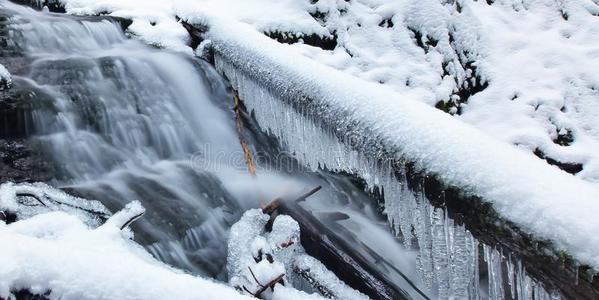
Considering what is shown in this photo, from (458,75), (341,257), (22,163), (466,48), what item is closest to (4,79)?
(22,163)

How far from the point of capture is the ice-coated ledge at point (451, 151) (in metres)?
1.42

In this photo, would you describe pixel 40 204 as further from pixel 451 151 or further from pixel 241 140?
pixel 451 151

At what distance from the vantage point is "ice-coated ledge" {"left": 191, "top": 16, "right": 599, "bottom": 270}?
142 centimetres

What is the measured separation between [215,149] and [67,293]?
8.92 ft

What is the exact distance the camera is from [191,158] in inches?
146

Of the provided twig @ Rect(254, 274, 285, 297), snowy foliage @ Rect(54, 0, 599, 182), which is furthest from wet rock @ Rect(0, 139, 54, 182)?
snowy foliage @ Rect(54, 0, 599, 182)

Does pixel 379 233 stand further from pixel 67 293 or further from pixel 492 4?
pixel 492 4

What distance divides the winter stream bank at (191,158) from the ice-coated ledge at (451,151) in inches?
3.6

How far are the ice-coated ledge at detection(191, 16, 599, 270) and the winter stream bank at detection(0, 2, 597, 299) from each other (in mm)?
92

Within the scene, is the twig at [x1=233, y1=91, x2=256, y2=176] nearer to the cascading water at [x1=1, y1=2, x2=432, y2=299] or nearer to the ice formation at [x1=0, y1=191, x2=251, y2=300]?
the cascading water at [x1=1, y1=2, x2=432, y2=299]

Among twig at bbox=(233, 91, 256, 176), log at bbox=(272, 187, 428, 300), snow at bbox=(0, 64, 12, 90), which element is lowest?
log at bbox=(272, 187, 428, 300)

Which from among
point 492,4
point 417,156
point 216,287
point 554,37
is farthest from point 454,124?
point 492,4

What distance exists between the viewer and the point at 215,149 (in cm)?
379

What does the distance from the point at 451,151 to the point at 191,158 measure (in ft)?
7.84
